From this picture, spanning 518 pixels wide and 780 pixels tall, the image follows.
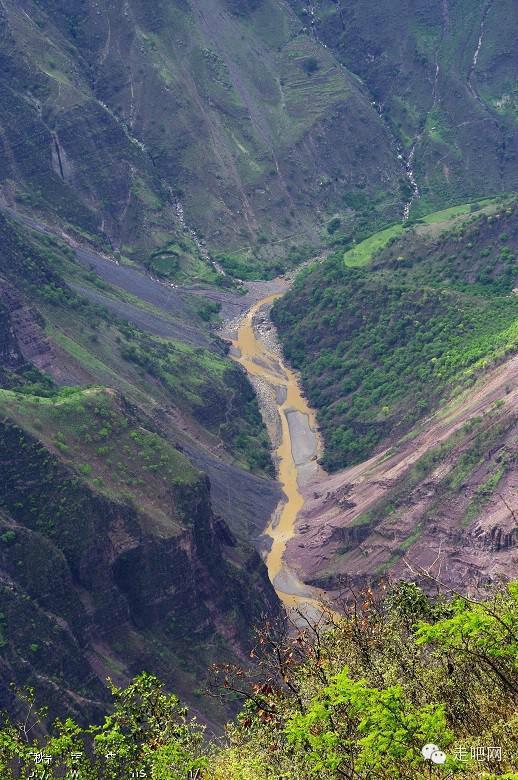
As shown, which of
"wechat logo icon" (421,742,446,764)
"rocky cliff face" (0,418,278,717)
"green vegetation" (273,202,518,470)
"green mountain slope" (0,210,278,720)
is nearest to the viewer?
"wechat logo icon" (421,742,446,764)

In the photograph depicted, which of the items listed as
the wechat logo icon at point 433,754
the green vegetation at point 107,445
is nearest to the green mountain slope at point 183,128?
the green vegetation at point 107,445

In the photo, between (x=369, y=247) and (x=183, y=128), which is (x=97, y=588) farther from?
(x=183, y=128)

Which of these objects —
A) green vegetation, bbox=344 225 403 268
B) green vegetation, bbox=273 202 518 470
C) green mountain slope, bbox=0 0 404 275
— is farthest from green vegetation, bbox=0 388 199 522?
green mountain slope, bbox=0 0 404 275

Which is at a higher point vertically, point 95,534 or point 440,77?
point 95,534

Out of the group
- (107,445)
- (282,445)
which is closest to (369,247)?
(282,445)

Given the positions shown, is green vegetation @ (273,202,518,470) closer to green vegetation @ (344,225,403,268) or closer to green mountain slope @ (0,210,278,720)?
green vegetation @ (344,225,403,268)
